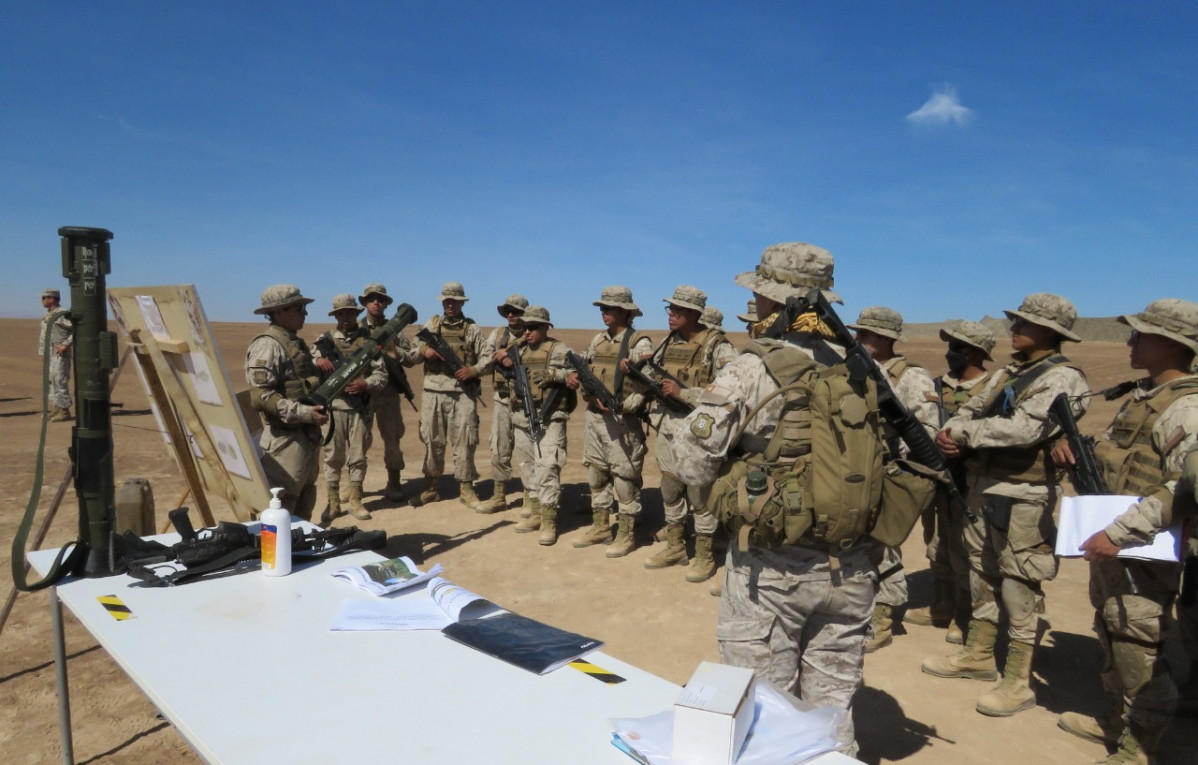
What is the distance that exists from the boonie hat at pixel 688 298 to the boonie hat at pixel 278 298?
10.2 feet

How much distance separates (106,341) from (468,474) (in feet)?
18.4

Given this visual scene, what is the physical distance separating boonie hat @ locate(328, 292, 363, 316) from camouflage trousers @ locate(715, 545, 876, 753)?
618cm

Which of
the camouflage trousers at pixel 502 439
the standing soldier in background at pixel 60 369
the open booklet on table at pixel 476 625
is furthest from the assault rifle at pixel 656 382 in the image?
the standing soldier in background at pixel 60 369

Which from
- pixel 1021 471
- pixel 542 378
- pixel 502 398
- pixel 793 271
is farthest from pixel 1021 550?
pixel 502 398

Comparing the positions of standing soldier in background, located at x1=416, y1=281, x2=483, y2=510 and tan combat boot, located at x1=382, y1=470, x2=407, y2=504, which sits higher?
standing soldier in background, located at x1=416, y1=281, x2=483, y2=510

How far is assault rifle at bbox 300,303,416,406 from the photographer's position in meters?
5.48

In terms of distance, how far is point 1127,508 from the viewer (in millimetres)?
3332

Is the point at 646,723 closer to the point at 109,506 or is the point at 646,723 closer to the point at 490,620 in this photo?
the point at 490,620

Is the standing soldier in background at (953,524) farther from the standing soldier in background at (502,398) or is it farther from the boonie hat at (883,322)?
the standing soldier in background at (502,398)

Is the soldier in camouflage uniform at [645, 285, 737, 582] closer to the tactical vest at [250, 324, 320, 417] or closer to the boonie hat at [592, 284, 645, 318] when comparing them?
the boonie hat at [592, 284, 645, 318]

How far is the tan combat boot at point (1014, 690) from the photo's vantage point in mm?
4168

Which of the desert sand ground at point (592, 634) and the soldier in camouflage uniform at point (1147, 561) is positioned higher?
the soldier in camouflage uniform at point (1147, 561)

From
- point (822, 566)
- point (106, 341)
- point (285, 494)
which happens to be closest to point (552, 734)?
point (822, 566)

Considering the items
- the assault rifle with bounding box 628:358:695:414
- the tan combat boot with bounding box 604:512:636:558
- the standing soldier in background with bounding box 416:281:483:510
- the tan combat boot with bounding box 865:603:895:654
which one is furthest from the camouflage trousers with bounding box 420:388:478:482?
the tan combat boot with bounding box 865:603:895:654
